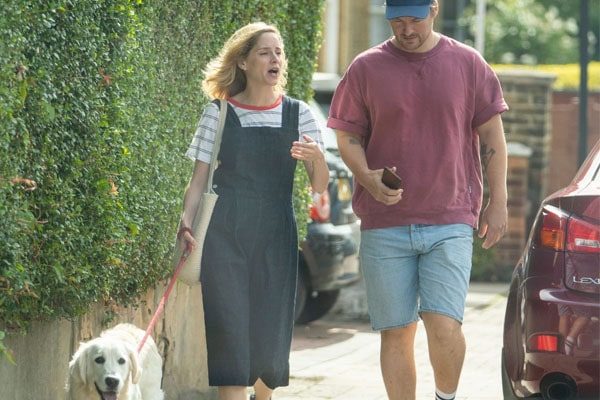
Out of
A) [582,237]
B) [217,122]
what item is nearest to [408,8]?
[217,122]

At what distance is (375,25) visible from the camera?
969 inches

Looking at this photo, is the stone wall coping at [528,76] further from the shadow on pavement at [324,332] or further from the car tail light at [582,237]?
the car tail light at [582,237]

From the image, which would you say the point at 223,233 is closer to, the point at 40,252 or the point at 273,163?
the point at 273,163

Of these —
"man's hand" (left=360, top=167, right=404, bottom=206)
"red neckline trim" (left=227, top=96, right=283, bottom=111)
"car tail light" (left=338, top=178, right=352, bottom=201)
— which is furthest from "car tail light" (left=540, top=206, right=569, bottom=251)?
"car tail light" (left=338, top=178, right=352, bottom=201)

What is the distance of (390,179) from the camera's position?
5.65 m

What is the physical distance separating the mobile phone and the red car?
2.14ft

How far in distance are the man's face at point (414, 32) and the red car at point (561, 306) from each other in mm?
861

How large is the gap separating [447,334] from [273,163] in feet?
3.38

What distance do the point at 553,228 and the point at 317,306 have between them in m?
5.84

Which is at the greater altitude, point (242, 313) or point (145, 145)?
point (145, 145)

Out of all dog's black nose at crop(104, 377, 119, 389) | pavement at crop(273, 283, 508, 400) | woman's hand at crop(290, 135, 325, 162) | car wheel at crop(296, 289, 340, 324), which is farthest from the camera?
car wheel at crop(296, 289, 340, 324)

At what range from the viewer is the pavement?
805 centimetres

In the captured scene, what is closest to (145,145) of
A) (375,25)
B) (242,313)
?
(242,313)

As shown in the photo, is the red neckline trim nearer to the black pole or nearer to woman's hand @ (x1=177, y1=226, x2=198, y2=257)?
woman's hand @ (x1=177, y1=226, x2=198, y2=257)
